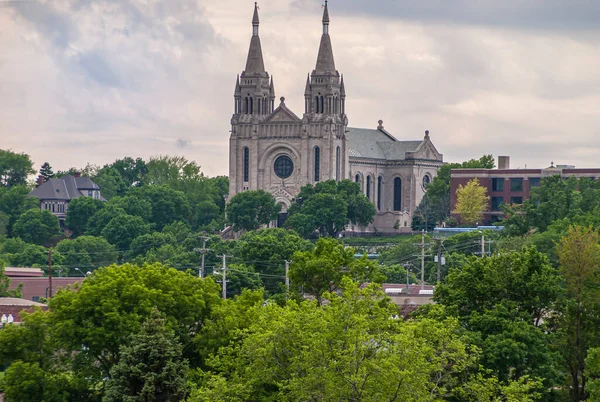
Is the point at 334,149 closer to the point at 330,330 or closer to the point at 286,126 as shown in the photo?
the point at 286,126

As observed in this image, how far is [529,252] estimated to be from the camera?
6825cm

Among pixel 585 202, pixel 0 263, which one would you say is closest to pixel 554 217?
pixel 585 202

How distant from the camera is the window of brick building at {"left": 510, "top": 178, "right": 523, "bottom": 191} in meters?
172

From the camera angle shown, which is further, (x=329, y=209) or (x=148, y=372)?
(x=329, y=209)

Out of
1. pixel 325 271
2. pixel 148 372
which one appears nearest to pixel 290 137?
pixel 325 271

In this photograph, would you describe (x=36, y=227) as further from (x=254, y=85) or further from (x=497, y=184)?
(x=497, y=184)

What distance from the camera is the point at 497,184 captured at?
175 m

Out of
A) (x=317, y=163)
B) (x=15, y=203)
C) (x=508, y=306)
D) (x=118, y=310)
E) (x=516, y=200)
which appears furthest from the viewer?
(x=15, y=203)

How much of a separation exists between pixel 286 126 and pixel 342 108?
6286mm

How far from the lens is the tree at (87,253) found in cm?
15712

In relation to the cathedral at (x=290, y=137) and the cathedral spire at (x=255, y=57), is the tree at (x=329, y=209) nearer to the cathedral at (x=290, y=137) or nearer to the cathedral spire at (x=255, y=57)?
the cathedral at (x=290, y=137)

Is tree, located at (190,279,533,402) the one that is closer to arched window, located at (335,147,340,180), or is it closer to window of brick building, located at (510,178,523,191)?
→ window of brick building, located at (510,178,523,191)

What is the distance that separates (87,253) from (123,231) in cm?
1629

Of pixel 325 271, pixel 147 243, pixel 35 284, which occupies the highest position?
pixel 325 271
